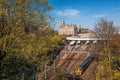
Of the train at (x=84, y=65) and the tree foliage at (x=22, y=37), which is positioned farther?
the train at (x=84, y=65)

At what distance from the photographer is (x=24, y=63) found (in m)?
8.87

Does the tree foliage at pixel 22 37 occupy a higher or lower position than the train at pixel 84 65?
higher

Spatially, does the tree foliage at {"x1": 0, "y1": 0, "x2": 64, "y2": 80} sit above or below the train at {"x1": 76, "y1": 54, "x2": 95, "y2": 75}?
above

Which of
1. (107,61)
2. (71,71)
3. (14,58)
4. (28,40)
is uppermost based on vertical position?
(28,40)

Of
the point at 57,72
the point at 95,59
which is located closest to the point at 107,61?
the point at 57,72

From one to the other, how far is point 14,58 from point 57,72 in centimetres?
680

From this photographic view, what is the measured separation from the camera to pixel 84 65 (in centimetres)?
1986

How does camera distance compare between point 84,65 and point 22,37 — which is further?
point 84,65

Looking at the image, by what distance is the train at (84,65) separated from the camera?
57.7 feet

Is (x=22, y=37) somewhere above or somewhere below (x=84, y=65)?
above

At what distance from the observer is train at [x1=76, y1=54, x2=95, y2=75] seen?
17.6 meters

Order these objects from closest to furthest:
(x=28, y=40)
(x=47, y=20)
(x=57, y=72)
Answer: (x=28, y=40)
(x=47, y=20)
(x=57, y=72)

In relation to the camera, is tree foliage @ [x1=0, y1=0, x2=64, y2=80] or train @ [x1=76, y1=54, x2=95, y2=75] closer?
tree foliage @ [x1=0, y1=0, x2=64, y2=80]

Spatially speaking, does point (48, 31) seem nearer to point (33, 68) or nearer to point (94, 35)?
point (33, 68)
